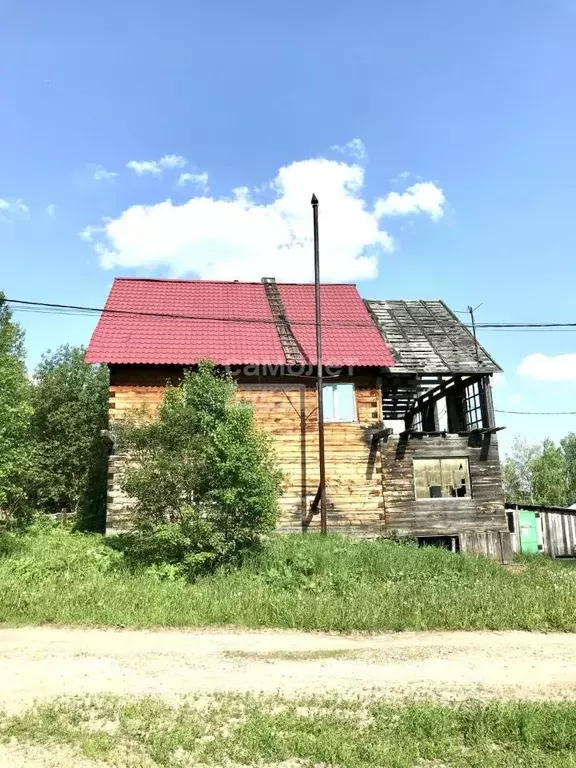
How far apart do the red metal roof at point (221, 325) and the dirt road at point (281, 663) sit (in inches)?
453

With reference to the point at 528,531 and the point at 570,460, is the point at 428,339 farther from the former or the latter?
the point at 570,460

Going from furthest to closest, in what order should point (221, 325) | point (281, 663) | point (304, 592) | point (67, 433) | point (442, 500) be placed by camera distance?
point (67, 433) < point (221, 325) < point (442, 500) < point (304, 592) < point (281, 663)

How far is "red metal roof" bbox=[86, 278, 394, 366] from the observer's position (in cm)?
2008

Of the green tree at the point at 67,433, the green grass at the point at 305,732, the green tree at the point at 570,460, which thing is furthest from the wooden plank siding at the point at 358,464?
the green tree at the point at 570,460

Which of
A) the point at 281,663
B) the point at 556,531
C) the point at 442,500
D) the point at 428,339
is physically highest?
the point at 428,339

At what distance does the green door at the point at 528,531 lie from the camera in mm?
23344

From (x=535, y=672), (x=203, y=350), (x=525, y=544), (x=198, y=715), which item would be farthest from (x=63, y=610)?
(x=525, y=544)

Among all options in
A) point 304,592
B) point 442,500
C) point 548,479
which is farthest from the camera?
point 548,479

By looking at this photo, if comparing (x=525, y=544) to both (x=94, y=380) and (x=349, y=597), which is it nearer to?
(x=349, y=597)

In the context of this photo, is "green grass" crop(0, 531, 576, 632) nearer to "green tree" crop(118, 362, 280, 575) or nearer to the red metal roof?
"green tree" crop(118, 362, 280, 575)

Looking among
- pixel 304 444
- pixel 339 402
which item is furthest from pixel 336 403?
pixel 304 444

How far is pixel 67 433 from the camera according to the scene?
30656mm

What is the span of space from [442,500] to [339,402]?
475 centimetres

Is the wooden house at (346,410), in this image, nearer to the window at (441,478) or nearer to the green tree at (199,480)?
the window at (441,478)
